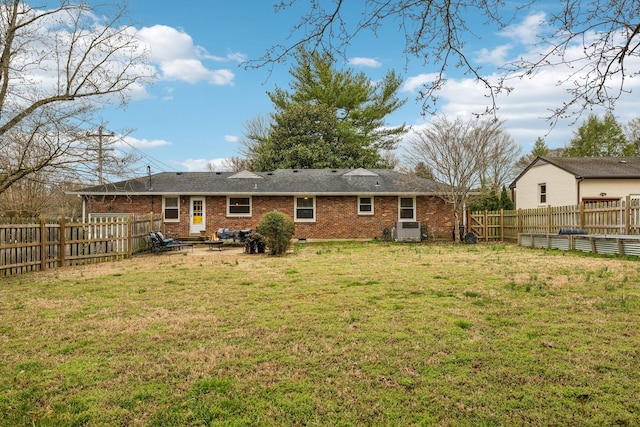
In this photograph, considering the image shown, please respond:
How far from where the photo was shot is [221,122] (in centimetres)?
1895

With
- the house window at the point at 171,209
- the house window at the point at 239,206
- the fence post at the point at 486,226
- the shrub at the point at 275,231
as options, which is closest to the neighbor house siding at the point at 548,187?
the fence post at the point at 486,226

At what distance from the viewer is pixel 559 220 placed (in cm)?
1697

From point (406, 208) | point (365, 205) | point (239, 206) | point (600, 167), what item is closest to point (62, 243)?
point (239, 206)

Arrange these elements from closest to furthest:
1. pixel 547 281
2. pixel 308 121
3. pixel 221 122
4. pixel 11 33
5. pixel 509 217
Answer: pixel 547 281
pixel 11 33
pixel 221 122
pixel 509 217
pixel 308 121

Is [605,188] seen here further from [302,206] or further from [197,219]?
[197,219]

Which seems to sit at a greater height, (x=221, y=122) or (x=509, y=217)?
(x=221, y=122)

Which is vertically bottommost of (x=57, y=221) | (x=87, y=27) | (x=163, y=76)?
(x=57, y=221)

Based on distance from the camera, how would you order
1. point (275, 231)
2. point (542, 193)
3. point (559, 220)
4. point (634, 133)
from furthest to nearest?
point (634, 133) → point (542, 193) → point (559, 220) → point (275, 231)

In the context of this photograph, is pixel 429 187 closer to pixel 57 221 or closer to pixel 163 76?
pixel 163 76

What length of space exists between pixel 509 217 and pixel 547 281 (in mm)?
14149

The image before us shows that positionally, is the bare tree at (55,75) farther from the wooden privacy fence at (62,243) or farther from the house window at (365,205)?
the house window at (365,205)

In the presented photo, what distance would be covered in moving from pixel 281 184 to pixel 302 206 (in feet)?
5.96

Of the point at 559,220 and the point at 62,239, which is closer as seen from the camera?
the point at 62,239

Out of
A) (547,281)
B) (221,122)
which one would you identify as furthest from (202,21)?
(221,122)
